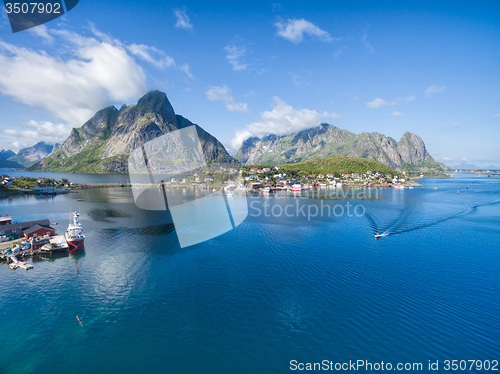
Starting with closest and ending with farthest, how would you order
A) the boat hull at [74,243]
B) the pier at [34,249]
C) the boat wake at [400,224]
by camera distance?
1. the pier at [34,249]
2. the boat hull at [74,243]
3. the boat wake at [400,224]

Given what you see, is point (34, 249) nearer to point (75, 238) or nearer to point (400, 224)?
point (75, 238)

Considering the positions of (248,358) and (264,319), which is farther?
(264,319)

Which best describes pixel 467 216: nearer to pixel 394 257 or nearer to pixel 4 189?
pixel 394 257

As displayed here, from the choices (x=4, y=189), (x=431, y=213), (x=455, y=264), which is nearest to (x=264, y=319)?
(x=455, y=264)

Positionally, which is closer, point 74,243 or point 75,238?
point 74,243

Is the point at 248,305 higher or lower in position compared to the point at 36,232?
lower

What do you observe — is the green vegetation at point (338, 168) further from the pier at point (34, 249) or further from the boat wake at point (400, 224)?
the pier at point (34, 249)

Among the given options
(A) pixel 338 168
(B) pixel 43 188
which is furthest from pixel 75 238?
(A) pixel 338 168

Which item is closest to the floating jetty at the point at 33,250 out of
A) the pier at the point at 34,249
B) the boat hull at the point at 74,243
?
the pier at the point at 34,249
